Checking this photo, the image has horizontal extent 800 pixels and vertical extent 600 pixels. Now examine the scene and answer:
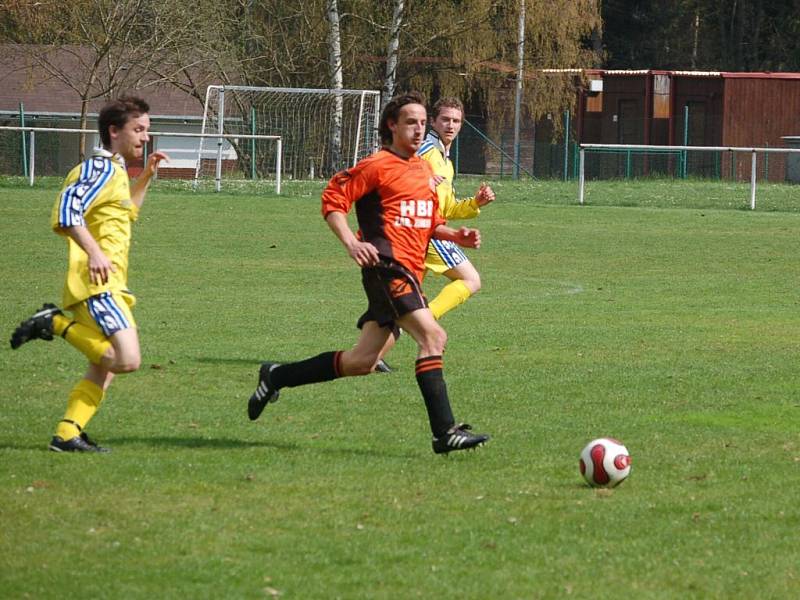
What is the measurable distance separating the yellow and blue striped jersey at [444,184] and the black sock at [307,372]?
2202 mm

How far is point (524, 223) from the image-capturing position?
24.5 meters

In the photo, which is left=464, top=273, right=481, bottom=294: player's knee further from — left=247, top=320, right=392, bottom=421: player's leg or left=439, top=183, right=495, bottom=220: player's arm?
left=247, top=320, right=392, bottom=421: player's leg

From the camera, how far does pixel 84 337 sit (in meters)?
6.99

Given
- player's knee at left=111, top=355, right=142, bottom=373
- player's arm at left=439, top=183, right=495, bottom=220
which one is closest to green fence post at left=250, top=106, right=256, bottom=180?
player's arm at left=439, top=183, right=495, bottom=220

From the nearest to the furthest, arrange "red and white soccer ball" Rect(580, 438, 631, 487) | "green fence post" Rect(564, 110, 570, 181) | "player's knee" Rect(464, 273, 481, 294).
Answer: "red and white soccer ball" Rect(580, 438, 631, 487) < "player's knee" Rect(464, 273, 481, 294) < "green fence post" Rect(564, 110, 570, 181)

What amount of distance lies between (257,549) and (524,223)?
19421 mm

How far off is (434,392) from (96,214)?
1.80 m

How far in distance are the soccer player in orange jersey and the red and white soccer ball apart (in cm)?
71

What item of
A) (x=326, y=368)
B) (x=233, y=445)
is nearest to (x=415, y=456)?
(x=326, y=368)

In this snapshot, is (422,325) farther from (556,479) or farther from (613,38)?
(613,38)

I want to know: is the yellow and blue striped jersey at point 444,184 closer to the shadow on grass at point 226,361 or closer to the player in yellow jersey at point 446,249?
the player in yellow jersey at point 446,249

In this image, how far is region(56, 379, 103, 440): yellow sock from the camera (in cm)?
702

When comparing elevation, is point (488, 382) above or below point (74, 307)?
below

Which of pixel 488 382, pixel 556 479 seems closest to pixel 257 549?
pixel 556 479
